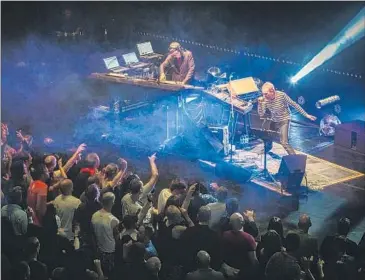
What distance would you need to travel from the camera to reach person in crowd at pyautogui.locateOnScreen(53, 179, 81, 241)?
551 centimetres

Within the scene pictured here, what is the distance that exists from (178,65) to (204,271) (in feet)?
5.40

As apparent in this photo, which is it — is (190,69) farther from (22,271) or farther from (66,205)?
(22,271)

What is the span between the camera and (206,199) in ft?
17.7

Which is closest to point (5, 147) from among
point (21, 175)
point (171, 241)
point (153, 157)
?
point (21, 175)

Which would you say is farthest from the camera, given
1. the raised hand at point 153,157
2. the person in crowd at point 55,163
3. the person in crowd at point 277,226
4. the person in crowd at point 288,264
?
the person in crowd at point 55,163

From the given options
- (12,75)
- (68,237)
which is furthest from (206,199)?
(12,75)

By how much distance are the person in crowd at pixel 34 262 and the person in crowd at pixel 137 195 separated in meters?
0.77

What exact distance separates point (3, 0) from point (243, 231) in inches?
106

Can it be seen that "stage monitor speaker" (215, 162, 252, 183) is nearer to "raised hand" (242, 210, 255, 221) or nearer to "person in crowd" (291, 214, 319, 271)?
"raised hand" (242, 210, 255, 221)

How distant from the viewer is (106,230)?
5.41 metres

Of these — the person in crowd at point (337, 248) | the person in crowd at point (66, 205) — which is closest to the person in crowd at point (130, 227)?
the person in crowd at point (66, 205)

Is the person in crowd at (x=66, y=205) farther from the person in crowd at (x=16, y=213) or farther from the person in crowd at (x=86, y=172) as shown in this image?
the person in crowd at (x=16, y=213)

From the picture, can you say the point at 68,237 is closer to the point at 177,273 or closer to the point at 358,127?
the point at 177,273

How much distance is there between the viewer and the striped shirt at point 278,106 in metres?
5.36
